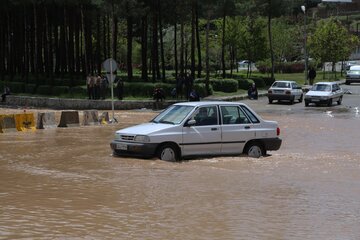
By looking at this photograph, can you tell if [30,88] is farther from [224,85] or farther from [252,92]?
[252,92]

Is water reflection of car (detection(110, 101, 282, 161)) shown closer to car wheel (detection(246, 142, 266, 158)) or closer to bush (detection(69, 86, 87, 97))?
car wheel (detection(246, 142, 266, 158))

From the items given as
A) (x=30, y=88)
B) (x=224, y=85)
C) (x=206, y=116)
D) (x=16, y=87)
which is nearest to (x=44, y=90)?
(x=30, y=88)

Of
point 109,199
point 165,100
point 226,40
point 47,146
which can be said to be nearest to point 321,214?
point 109,199

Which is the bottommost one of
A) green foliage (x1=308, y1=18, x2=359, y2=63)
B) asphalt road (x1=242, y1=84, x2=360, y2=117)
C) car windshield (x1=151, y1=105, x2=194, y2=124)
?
asphalt road (x1=242, y1=84, x2=360, y2=117)

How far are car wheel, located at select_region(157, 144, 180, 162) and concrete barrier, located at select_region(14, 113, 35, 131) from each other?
39.5ft

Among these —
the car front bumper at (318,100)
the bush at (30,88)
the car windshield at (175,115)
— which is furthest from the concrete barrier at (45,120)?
the bush at (30,88)

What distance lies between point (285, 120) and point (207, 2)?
1916 centimetres

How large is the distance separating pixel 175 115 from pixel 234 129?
1527 mm

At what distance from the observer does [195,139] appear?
51.2ft

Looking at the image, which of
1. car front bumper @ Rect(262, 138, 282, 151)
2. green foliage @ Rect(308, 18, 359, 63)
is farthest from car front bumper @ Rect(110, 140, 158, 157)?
→ green foliage @ Rect(308, 18, 359, 63)

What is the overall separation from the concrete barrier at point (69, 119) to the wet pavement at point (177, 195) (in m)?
7.31

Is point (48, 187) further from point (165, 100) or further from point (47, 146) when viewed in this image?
point (165, 100)

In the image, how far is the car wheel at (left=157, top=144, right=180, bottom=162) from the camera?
15266 millimetres

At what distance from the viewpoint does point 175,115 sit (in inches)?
630
